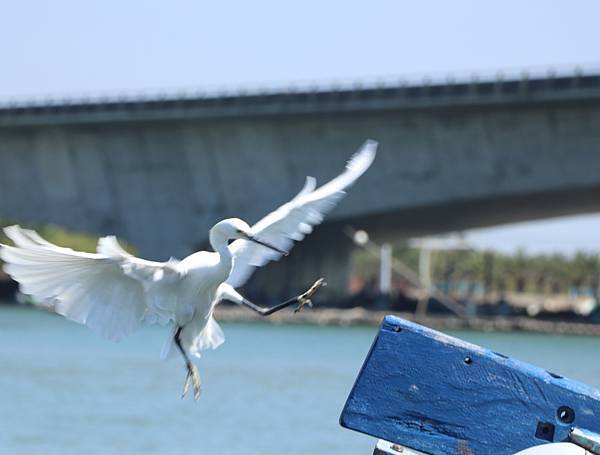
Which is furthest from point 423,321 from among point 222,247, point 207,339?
point 222,247

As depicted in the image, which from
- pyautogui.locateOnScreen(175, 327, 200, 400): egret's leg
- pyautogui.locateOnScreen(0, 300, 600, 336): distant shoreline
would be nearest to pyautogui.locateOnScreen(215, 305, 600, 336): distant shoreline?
pyautogui.locateOnScreen(0, 300, 600, 336): distant shoreline

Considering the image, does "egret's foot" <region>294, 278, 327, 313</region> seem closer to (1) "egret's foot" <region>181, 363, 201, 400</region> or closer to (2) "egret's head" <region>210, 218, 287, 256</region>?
(2) "egret's head" <region>210, 218, 287, 256</region>

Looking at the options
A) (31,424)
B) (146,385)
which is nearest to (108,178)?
(146,385)

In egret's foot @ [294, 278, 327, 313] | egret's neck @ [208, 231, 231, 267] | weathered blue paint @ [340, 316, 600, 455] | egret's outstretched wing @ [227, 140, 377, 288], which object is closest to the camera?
weathered blue paint @ [340, 316, 600, 455]

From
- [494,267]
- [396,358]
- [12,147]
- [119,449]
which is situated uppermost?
[396,358]

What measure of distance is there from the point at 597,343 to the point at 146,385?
77.1 ft

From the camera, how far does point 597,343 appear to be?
46812mm

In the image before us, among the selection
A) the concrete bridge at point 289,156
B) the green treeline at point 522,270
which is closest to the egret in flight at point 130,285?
the concrete bridge at point 289,156

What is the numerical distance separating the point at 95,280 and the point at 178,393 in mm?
15286

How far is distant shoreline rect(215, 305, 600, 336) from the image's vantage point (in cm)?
5203

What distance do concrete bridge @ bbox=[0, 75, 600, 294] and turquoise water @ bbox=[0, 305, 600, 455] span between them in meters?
6.30

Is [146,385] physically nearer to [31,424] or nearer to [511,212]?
[31,424]

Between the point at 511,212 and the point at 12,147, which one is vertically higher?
the point at 12,147

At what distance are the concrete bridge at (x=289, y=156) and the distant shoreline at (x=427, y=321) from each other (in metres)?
3.13
